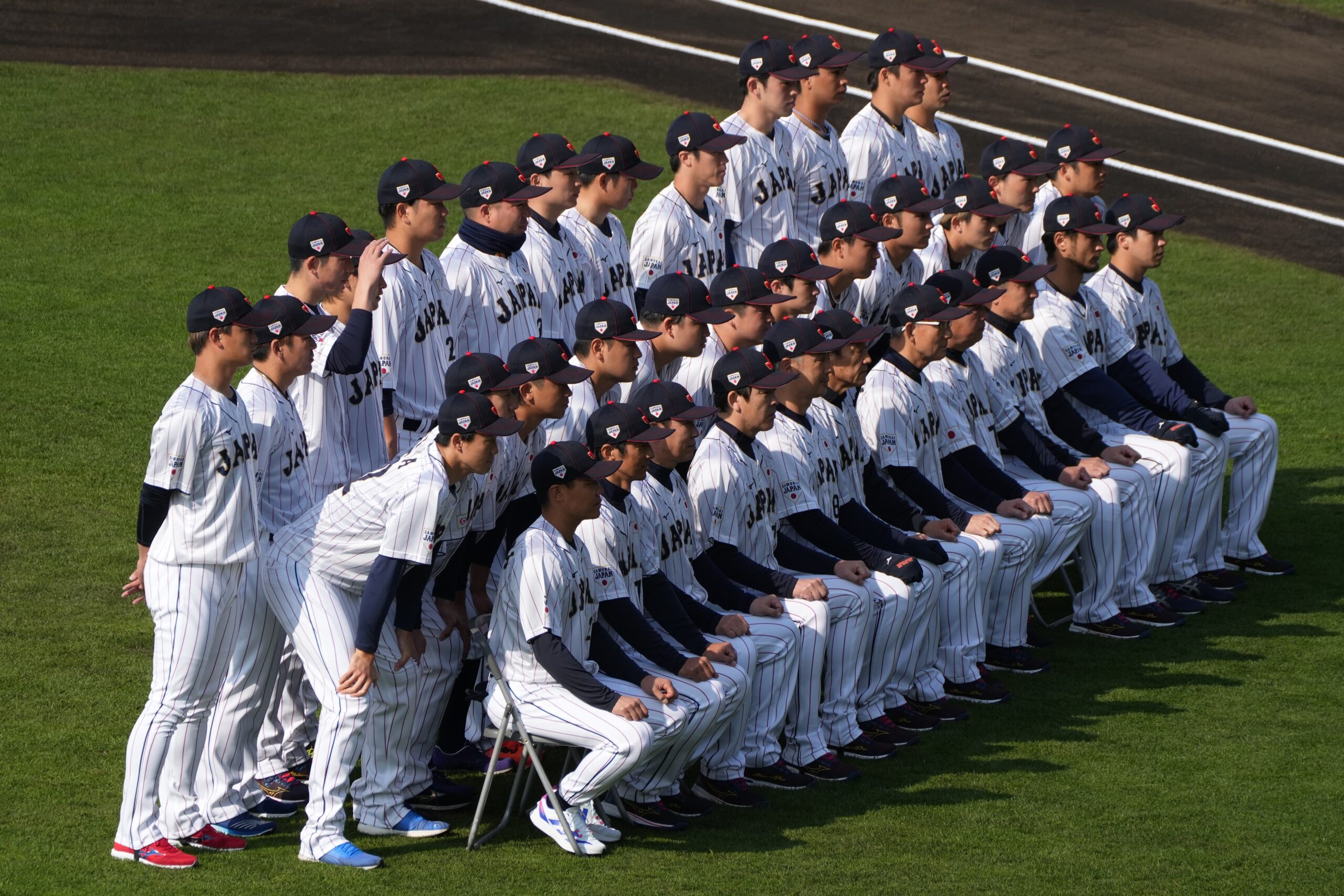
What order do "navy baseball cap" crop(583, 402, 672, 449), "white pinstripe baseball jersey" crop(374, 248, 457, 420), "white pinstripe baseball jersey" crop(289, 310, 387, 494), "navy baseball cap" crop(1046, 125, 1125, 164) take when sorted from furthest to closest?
"navy baseball cap" crop(1046, 125, 1125, 164) < "white pinstripe baseball jersey" crop(374, 248, 457, 420) < "white pinstripe baseball jersey" crop(289, 310, 387, 494) < "navy baseball cap" crop(583, 402, 672, 449)

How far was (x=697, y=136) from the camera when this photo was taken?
27.7 ft

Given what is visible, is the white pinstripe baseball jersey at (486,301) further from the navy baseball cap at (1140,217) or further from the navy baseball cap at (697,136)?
the navy baseball cap at (1140,217)

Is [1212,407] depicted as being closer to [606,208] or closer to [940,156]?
[940,156]

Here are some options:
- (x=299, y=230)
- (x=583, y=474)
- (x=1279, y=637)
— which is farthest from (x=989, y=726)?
(x=299, y=230)

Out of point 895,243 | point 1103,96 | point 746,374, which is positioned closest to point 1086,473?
point 895,243

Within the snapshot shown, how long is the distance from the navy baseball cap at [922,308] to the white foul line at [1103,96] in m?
7.79

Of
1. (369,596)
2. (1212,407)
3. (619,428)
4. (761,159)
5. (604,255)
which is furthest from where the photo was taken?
(1212,407)

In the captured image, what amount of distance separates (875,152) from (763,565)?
313 centimetres

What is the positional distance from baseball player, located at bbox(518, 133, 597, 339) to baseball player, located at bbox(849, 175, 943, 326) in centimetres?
164

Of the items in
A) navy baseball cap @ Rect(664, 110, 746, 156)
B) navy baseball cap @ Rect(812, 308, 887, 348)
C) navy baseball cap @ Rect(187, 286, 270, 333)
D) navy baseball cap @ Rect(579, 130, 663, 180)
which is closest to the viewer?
navy baseball cap @ Rect(187, 286, 270, 333)

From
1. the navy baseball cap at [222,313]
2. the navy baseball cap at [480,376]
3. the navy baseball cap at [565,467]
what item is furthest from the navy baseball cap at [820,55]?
the navy baseball cap at [222,313]

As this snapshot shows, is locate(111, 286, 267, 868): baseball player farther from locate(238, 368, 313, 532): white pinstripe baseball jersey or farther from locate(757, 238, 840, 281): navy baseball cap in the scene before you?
locate(757, 238, 840, 281): navy baseball cap

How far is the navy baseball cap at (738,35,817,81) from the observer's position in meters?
9.06

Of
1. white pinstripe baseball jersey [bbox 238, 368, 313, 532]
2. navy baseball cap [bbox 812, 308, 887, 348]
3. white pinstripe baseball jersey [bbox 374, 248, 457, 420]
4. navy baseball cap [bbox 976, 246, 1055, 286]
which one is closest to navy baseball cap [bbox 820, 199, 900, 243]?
navy baseball cap [bbox 976, 246, 1055, 286]
